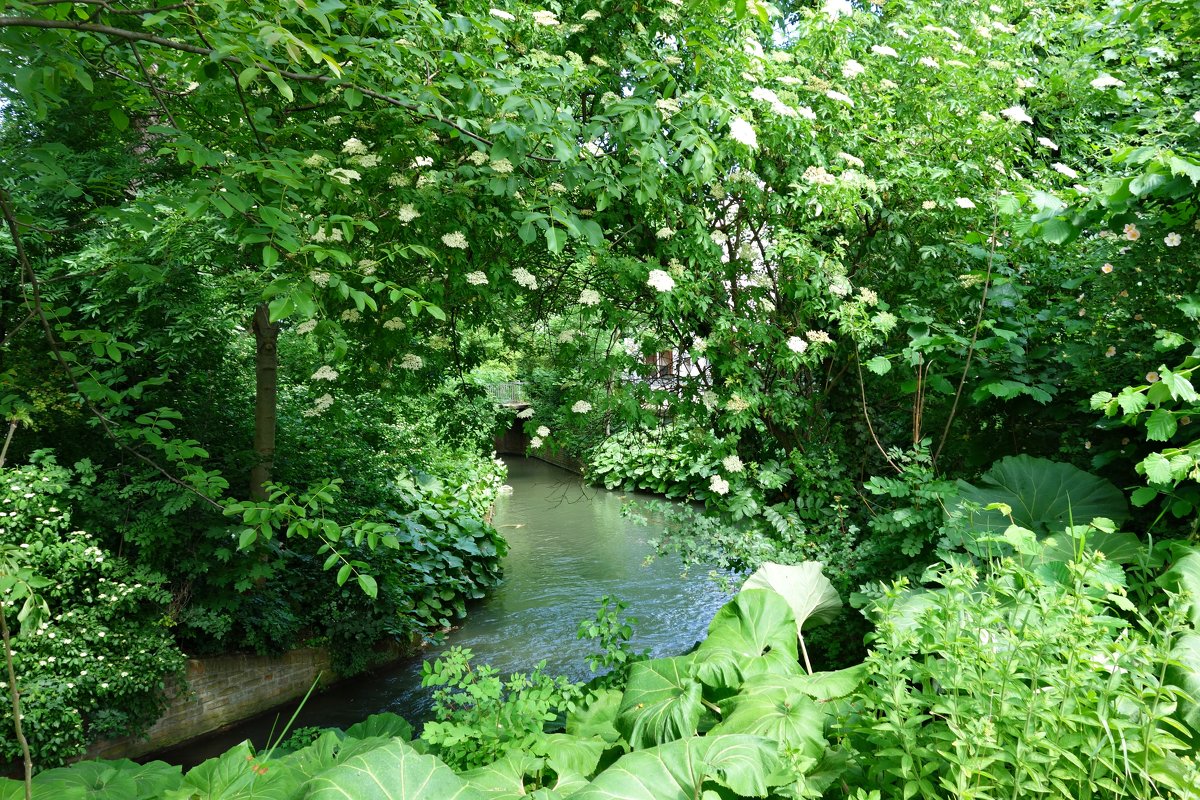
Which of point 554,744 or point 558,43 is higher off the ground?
point 558,43

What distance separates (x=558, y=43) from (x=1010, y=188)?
8.03 ft

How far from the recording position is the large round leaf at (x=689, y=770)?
5.35 ft

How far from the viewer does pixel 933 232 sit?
368 centimetres

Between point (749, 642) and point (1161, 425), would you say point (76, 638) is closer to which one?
point (749, 642)

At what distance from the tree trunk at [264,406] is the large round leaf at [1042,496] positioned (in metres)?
Result: 4.83

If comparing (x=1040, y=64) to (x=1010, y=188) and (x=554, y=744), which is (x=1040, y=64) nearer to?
(x=1010, y=188)

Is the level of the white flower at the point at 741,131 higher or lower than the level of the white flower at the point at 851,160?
higher

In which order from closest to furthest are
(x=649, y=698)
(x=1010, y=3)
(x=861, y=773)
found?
(x=861, y=773) → (x=649, y=698) → (x=1010, y=3)

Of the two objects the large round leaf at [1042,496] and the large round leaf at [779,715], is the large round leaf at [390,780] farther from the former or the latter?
the large round leaf at [1042,496]

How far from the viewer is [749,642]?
269cm

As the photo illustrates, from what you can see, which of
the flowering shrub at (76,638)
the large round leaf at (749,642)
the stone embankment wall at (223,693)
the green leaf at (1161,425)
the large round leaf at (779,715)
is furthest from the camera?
the stone embankment wall at (223,693)

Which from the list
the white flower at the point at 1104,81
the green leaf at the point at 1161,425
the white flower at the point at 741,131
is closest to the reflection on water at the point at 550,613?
the green leaf at the point at 1161,425

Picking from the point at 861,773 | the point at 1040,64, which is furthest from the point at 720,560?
the point at 1040,64

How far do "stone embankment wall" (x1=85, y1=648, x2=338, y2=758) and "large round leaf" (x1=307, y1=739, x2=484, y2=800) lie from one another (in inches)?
145
